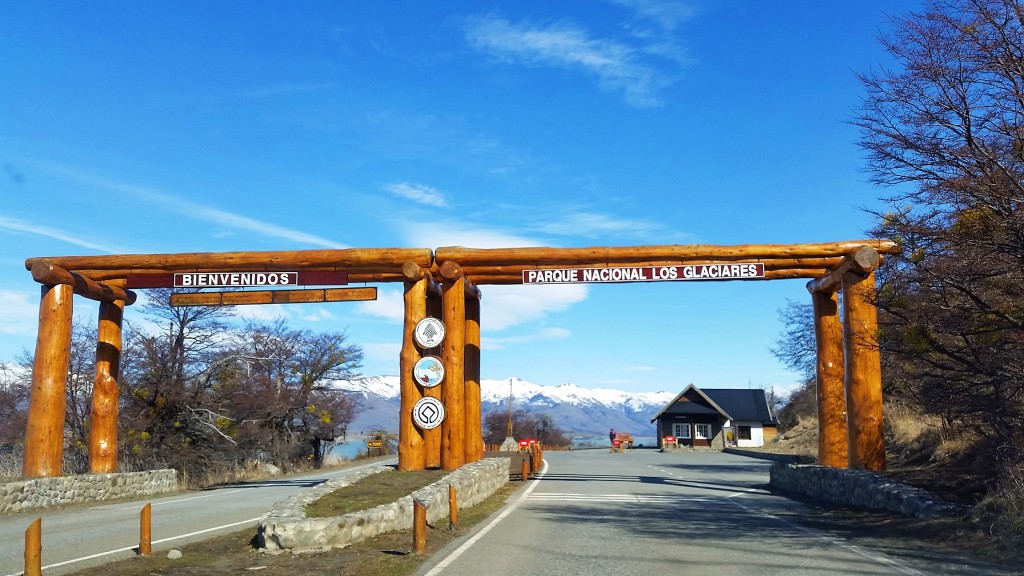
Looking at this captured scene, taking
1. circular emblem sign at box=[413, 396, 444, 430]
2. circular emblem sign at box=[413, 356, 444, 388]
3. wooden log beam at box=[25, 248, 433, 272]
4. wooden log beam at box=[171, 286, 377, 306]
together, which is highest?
wooden log beam at box=[25, 248, 433, 272]

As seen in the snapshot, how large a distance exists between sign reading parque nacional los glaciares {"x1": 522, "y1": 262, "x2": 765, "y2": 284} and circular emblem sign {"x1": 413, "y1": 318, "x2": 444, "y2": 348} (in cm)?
347

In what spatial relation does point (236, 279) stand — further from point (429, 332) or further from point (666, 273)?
point (666, 273)

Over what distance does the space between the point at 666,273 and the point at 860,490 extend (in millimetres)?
6629

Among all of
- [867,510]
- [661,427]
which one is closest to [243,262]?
[867,510]

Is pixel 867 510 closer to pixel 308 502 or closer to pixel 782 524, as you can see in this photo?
pixel 782 524

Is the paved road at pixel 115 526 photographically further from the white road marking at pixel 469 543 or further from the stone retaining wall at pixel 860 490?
the stone retaining wall at pixel 860 490

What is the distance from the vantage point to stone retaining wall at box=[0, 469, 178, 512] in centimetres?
1741

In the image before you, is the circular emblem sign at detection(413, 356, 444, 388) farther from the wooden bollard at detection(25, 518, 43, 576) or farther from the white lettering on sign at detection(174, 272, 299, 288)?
the wooden bollard at detection(25, 518, 43, 576)

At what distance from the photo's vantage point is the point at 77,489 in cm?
1934

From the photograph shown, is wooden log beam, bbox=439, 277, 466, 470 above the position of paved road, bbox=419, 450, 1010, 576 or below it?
above

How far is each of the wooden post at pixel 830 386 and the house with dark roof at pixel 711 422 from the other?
50176mm

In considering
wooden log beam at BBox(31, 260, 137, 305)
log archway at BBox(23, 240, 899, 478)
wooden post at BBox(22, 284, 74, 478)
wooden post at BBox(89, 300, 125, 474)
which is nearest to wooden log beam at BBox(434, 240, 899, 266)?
log archway at BBox(23, 240, 899, 478)

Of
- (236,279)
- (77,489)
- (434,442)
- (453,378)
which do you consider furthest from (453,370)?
(77,489)

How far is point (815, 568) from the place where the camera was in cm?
897
